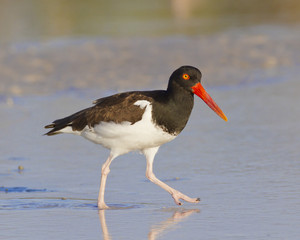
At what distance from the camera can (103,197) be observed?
6227 millimetres

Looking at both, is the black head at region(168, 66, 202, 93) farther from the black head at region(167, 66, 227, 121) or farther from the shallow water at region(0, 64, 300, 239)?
the shallow water at region(0, 64, 300, 239)

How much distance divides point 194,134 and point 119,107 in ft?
8.06

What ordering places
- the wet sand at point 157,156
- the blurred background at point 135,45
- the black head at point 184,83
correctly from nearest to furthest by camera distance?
the wet sand at point 157,156 → the black head at point 184,83 → the blurred background at point 135,45

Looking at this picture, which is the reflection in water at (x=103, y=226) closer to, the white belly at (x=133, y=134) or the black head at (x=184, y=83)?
the white belly at (x=133, y=134)

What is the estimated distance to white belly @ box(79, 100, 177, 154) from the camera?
6.28 meters

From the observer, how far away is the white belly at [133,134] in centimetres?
628

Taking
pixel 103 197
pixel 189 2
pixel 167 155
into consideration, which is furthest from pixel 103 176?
pixel 189 2

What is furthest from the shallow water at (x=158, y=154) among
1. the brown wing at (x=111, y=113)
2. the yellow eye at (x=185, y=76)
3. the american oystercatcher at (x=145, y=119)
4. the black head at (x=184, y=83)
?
the yellow eye at (x=185, y=76)

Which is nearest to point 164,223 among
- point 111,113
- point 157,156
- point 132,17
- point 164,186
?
point 164,186

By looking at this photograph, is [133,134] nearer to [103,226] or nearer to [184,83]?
[184,83]

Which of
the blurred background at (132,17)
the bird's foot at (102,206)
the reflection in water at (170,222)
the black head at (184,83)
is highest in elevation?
the blurred background at (132,17)

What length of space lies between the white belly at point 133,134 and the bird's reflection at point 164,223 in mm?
719

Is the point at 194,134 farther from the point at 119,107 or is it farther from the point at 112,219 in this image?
the point at 112,219

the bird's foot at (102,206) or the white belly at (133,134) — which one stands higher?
the white belly at (133,134)
